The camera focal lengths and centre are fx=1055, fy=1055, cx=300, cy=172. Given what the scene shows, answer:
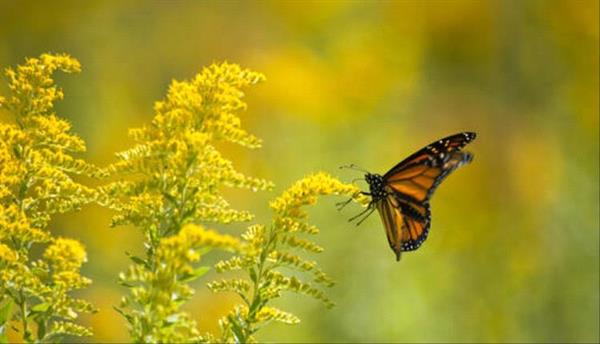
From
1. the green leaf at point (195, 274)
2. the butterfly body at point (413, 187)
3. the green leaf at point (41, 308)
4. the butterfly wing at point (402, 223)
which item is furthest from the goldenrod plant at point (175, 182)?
the butterfly wing at point (402, 223)

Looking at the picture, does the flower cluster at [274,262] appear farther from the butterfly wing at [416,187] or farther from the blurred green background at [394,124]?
the blurred green background at [394,124]

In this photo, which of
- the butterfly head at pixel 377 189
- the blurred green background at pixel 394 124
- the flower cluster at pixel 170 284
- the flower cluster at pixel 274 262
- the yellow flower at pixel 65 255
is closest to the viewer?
the flower cluster at pixel 170 284

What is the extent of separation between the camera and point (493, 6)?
20.9ft

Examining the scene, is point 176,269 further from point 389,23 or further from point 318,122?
point 389,23

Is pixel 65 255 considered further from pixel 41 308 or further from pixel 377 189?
pixel 377 189

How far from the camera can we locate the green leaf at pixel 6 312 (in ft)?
5.11

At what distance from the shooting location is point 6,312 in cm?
157

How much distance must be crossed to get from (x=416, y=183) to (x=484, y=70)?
382 centimetres

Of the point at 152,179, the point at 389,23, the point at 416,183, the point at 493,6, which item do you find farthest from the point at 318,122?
the point at 152,179

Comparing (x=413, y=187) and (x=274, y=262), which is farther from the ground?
(x=413, y=187)

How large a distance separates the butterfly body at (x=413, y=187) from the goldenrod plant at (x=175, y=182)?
780 mm

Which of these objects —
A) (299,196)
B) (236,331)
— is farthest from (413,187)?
(236,331)

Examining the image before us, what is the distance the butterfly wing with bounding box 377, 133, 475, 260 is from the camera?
97.9 inches

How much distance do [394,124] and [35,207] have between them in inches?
163
